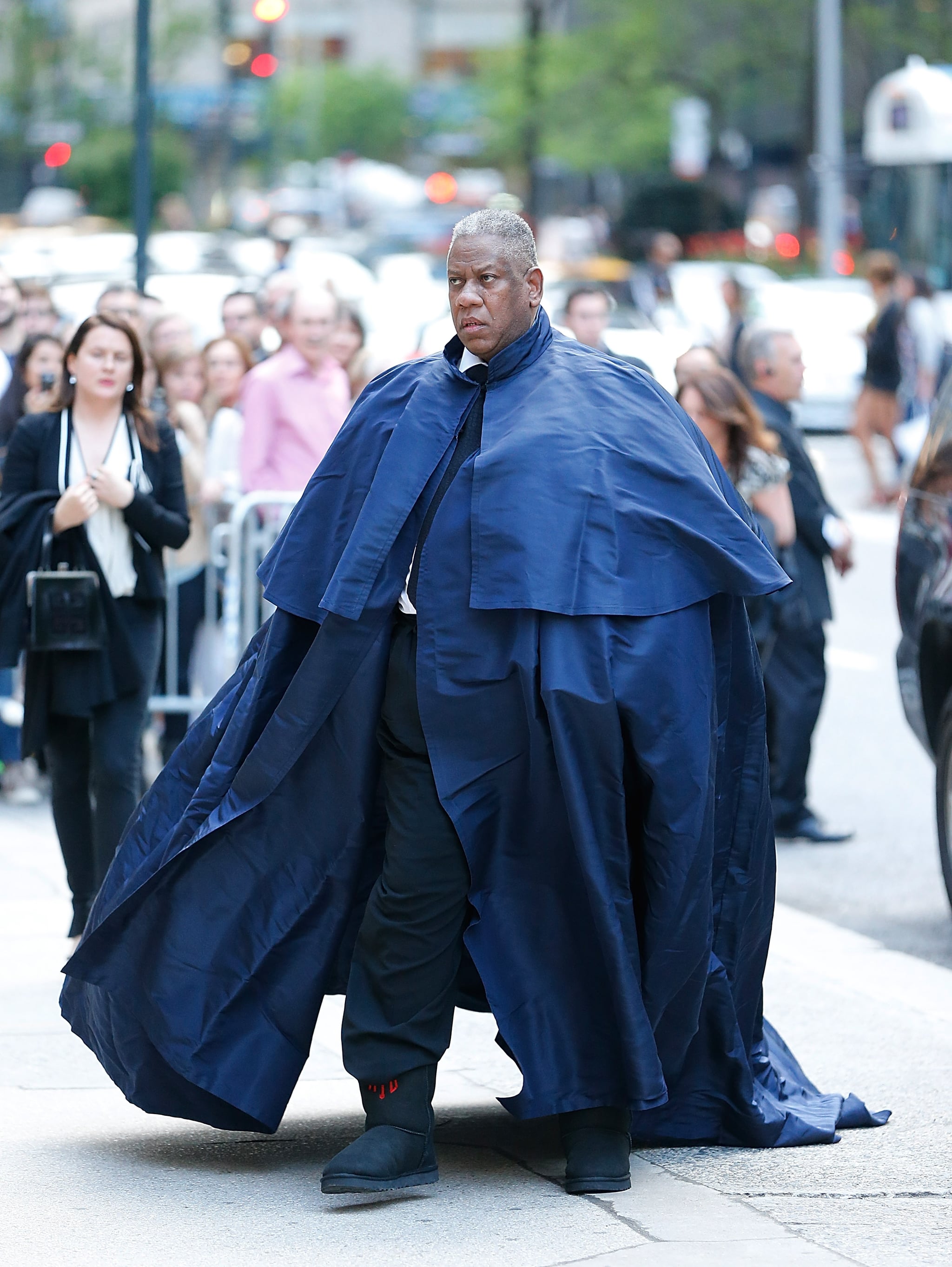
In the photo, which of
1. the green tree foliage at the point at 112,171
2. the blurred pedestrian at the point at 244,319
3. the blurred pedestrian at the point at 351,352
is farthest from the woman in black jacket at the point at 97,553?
the green tree foliage at the point at 112,171

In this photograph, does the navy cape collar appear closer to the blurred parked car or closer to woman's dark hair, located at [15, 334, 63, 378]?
the blurred parked car

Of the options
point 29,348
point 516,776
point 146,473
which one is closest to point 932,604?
point 146,473

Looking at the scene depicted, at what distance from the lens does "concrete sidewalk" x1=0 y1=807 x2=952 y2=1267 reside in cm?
432

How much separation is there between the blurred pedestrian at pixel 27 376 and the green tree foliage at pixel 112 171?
4560 cm

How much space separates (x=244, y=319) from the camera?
12352mm

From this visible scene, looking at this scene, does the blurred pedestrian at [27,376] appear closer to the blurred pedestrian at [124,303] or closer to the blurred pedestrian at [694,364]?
the blurred pedestrian at [124,303]

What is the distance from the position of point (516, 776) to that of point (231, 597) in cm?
459

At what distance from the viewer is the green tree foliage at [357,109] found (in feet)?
321

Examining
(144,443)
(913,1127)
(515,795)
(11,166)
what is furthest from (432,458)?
(11,166)

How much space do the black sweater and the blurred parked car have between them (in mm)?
2343

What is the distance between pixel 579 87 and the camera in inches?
2009

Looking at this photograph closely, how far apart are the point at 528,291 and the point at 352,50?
116 meters

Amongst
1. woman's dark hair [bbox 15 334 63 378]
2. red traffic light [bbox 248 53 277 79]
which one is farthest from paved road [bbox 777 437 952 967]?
red traffic light [bbox 248 53 277 79]

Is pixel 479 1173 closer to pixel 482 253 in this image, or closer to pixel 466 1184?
pixel 466 1184
